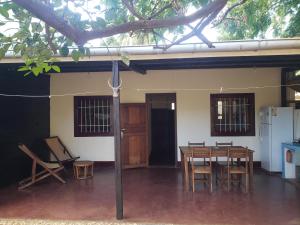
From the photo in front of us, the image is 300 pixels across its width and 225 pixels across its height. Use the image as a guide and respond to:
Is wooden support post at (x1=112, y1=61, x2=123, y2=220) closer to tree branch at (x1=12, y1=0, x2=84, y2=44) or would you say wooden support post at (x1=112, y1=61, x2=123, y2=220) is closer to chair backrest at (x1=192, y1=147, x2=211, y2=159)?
chair backrest at (x1=192, y1=147, x2=211, y2=159)

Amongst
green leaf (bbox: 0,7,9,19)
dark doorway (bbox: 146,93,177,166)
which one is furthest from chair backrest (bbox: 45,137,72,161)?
green leaf (bbox: 0,7,9,19)

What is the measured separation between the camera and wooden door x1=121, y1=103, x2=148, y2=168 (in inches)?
316

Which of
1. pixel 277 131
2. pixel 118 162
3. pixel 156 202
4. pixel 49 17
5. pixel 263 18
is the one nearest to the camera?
pixel 49 17

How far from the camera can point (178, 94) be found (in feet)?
26.7

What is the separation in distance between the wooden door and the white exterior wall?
0.30 meters

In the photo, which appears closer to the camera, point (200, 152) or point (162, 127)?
point (200, 152)

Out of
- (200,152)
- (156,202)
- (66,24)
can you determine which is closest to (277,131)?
(200,152)

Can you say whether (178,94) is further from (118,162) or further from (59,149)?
(118,162)

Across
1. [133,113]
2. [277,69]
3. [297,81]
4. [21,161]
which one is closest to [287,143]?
[297,81]

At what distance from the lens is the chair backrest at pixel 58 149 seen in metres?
7.78

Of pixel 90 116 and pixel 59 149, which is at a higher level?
pixel 90 116

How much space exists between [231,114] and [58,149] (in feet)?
15.1

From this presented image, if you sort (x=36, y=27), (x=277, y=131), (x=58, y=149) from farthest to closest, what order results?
1. (x=58, y=149)
2. (x=277, y=131)
3. (x=36, y=27)

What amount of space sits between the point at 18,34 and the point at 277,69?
23.9 ft
